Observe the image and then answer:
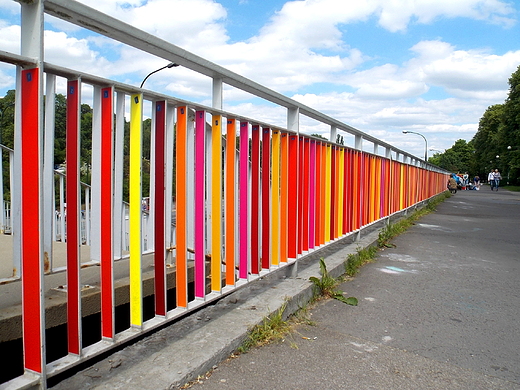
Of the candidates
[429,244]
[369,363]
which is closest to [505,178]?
[429,244]

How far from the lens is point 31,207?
1.84m

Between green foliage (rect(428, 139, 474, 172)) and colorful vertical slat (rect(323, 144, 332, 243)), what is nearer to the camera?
colorful vertical slat (rect(323, 144, 332, 243))

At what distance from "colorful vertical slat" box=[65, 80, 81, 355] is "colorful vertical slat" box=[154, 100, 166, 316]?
1.53 ft

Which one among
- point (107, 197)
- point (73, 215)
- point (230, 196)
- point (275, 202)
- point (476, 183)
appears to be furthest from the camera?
point (476, 183)

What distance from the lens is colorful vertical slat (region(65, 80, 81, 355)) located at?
204 centimetres

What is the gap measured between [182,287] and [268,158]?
144 centimetres

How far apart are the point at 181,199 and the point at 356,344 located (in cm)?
148

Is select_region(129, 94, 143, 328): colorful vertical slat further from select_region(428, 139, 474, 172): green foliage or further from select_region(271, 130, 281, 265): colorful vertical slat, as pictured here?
select_region(428, 139, 474, 172): green foliage

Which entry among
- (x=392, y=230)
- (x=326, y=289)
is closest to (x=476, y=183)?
(x=392, y=230)

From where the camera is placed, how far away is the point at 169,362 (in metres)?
2.47

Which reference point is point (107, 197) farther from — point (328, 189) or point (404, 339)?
point (328, 189)

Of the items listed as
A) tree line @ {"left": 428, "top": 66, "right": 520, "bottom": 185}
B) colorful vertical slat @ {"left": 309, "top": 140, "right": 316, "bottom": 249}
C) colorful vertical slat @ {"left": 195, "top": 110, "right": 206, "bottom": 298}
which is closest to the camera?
colorful vertical slat @ {"left": 195, "top": 110, "right": 206, "bottom": 298}

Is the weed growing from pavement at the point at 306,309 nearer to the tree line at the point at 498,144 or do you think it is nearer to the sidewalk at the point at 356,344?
the sidewalk at the point at 356,344

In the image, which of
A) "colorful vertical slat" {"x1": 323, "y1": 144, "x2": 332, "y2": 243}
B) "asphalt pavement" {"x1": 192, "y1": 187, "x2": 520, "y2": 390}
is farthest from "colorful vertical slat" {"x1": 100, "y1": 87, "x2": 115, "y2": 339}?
"colorful vertical slat" {"x1": 323, "y1": 144, "x2": 332, "y2": 243}
